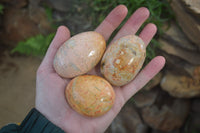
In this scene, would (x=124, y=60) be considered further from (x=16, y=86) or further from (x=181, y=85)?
(x=16, y=86)

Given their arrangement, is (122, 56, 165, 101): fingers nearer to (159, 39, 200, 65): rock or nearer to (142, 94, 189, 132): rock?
(159, 39, 200, 65): rock

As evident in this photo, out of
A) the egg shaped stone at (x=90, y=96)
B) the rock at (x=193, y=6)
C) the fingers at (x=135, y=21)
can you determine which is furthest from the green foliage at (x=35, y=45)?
the rock at (x=193, y=6)

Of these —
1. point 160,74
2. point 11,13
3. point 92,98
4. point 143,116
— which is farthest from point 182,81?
point 11,13

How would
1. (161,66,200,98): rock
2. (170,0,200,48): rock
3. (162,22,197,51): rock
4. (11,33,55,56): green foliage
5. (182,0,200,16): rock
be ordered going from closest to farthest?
(182,0,200,16): rock
(170,0,200,48): rock
(162,22,197,51): rock
(161,66,200,98): rock
(11,33,55,56): green foliage

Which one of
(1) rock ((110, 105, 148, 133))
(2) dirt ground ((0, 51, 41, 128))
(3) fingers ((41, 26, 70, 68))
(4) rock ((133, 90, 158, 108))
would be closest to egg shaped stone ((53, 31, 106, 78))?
(3) fingers ((41, 26, 70, 68))

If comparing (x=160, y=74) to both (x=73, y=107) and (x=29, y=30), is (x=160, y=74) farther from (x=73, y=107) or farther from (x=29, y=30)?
(x=29, y=30)

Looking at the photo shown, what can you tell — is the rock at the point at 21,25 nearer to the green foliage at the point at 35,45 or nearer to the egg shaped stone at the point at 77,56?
the green foliage at the point at 35,45
